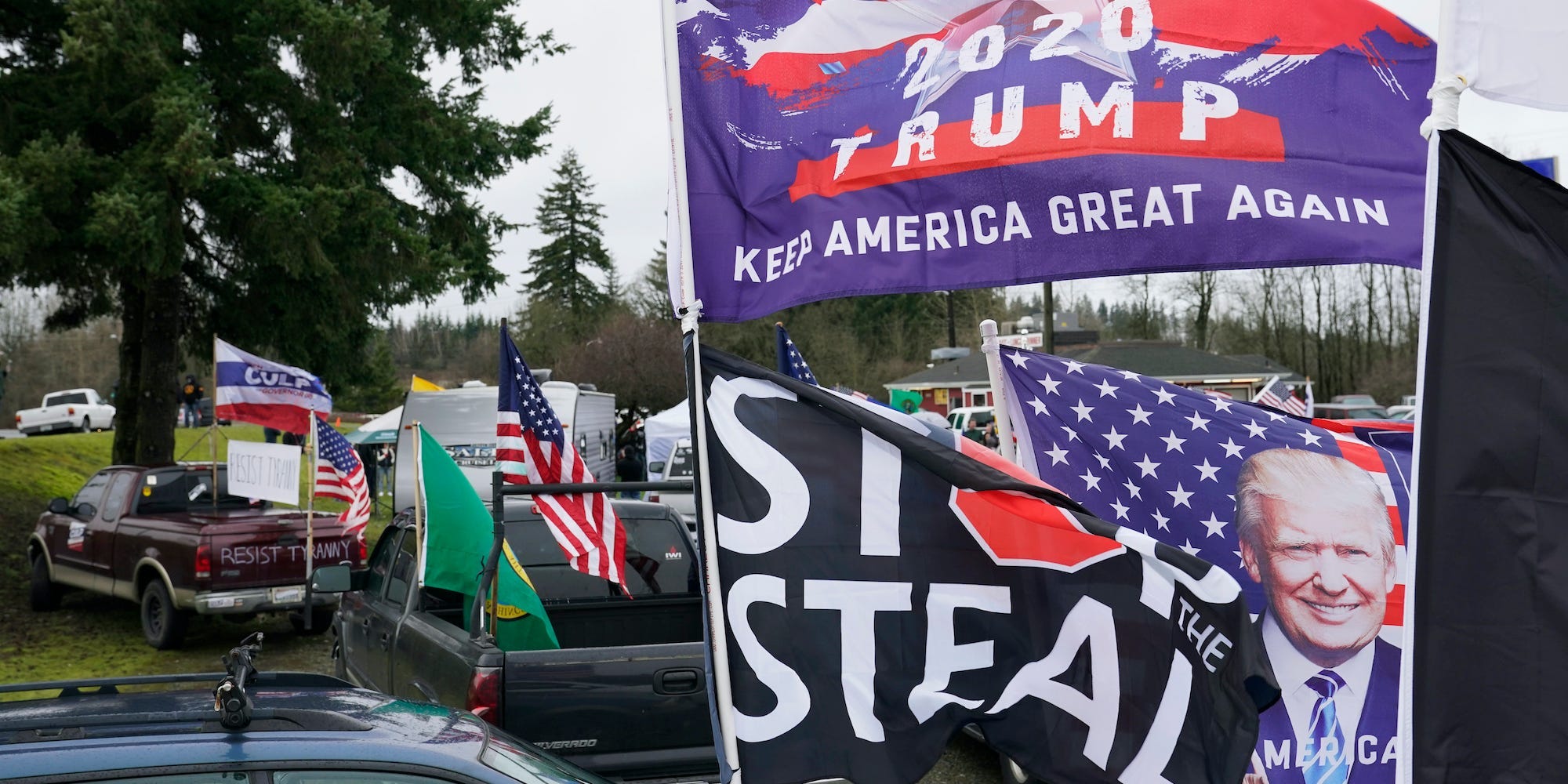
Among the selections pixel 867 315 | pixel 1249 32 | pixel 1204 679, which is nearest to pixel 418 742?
pixel 1204 679

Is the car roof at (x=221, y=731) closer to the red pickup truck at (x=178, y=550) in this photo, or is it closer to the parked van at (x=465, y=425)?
the red pickup truck at (x=178, y=550)

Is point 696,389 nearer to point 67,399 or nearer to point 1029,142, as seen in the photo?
point 1029,142

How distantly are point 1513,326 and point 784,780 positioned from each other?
191 centimetres

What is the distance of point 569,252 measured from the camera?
74562mm

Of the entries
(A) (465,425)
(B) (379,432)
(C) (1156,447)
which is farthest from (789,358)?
(B) (379,432)

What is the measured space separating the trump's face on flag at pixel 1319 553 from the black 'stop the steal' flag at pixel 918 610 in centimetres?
118

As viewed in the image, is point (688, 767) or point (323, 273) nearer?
point (688, 767)

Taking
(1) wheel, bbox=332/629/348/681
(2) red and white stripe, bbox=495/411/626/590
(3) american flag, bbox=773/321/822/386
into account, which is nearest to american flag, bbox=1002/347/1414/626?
(3) american flag, bbox=773/321/822/386

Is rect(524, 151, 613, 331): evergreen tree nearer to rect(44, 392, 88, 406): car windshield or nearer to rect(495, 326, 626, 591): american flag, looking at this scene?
rect(44, 392, 88, 406): car windshield

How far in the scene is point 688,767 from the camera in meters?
5.56

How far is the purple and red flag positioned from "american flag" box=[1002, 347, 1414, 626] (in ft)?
4.72

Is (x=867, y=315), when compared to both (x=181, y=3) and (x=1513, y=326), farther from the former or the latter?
(x=1513, y=326)

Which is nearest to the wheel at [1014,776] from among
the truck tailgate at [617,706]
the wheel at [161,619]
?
the truck tailgate at [617,706]

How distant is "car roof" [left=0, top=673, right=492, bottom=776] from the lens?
2.94 metres
